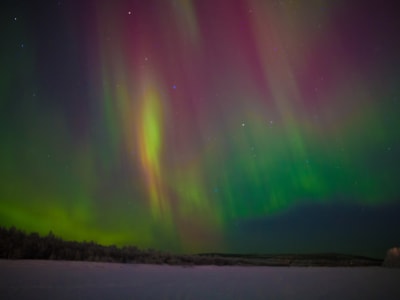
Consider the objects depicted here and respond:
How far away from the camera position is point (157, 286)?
6188 millimetres

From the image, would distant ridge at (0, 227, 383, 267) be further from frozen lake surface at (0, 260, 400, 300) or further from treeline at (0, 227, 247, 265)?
frozen lake surface at (0, 260, 400, 300)

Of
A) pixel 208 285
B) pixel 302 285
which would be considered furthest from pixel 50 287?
pixel 302 285

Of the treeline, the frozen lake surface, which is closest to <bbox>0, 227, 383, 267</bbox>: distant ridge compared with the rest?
the treeline

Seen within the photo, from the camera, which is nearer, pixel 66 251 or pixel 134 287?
pixel 134 287

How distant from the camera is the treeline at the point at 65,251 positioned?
981 cm

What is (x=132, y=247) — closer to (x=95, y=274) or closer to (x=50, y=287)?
(x=95, y=274)

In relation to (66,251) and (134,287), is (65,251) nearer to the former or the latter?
Answer: (66,251)

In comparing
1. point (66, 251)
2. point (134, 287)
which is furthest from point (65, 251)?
point (134, 287)

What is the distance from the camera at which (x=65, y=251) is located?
10.7m

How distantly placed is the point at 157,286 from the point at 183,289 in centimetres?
58

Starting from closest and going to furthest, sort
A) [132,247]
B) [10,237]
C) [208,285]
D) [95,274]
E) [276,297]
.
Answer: [276,297]
[208,285]
[95,274]
[10,237]
[132,247]

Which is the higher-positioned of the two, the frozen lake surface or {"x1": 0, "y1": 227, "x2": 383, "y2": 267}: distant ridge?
{"x1": 0, "y1": 227, "x2": 383, "y2": 267}: distant ridge

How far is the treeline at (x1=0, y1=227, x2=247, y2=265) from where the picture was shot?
32.2ft

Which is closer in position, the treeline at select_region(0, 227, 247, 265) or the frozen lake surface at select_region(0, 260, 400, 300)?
the frozen lake surface at select_region(0, 260, 400, 300)
